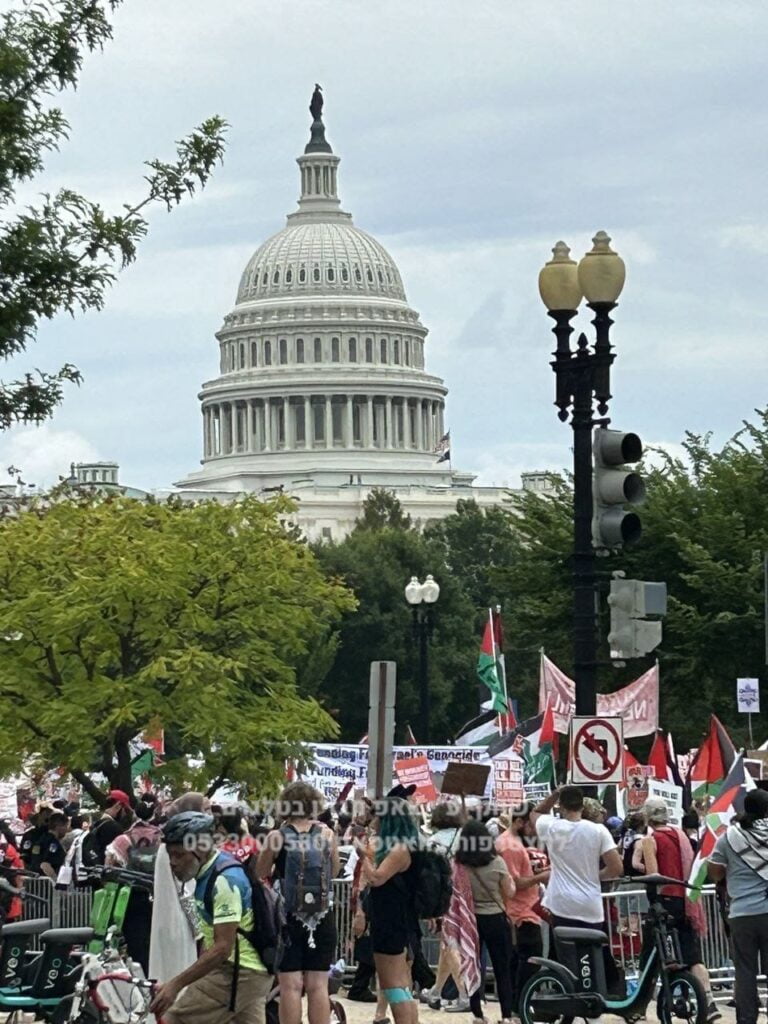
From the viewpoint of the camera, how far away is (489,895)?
725 inches

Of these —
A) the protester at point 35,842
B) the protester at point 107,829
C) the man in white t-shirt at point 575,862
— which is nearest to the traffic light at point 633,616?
the man in white t-shirt at point 575,862

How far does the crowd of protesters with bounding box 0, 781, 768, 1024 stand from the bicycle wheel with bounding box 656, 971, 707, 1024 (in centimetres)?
13

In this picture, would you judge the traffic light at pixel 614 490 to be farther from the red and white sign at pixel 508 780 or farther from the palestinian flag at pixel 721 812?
the red and white sign at pixel 508 780

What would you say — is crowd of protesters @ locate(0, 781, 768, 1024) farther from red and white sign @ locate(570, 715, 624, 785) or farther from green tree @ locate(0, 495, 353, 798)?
green tree @ locate(0, 495, 353, 798)

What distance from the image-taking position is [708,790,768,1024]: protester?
648 inches

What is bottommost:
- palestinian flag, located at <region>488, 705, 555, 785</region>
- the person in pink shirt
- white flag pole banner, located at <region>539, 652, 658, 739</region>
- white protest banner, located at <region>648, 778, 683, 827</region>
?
the person in pink shirt

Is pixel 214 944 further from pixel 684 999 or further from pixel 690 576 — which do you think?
pixel 690 576

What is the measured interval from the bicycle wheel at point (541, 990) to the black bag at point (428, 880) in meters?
1.52

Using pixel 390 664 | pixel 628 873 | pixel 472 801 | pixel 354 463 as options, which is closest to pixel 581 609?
pixel 390 664

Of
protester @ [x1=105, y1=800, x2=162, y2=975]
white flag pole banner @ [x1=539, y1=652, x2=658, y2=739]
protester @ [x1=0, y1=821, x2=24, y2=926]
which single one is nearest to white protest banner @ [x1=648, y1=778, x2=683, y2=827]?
protester @ [x1=0, y1=821, x2=24, y2=926]

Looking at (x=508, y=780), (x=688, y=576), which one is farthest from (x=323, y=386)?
(x=508, y=780)

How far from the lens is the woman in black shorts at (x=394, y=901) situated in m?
15.6

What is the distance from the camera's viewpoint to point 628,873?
21.6 metres

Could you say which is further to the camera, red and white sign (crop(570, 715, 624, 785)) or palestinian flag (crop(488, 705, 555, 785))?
palestinian flag (crop(488, 705, 555, 785))
